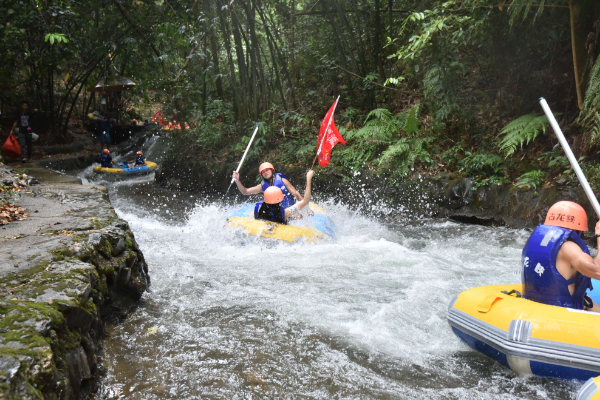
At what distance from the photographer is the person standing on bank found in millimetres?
12062

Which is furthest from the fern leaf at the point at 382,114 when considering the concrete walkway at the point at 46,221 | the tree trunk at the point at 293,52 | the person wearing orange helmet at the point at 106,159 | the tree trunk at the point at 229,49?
the person wearing orange helmet at the point at 106,159

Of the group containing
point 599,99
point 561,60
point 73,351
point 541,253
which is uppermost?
point 561,60

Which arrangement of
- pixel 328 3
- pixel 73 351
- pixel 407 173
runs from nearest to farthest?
pixel 73 351
pixel 407 173
pixel 328 3

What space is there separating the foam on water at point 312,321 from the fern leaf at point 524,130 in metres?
1.37

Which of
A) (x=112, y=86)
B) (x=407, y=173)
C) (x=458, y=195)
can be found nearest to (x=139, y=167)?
(x=112, y=86)

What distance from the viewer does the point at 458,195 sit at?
25.5 feet

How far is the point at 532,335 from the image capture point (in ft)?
9.69

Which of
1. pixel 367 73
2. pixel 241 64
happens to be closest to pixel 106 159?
pixel 241 64

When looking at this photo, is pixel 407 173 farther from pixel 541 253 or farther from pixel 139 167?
pixel 139 167

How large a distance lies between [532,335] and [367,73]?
27.1 ft

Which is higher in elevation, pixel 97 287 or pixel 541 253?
pixel 541 253

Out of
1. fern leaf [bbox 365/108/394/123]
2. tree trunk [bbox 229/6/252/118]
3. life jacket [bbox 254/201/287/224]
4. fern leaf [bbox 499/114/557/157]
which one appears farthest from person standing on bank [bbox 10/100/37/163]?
fern leaf [bbox 499/114/557/157]

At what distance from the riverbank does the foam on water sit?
0.84 ft

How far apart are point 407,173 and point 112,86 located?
1186 centimetres
